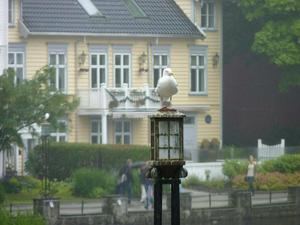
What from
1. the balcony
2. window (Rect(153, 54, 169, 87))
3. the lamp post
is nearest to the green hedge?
the lamp post

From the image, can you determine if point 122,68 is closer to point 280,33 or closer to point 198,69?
point 198,69

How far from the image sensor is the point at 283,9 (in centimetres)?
6619

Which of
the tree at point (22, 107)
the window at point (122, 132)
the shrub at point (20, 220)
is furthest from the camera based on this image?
the window at point (122, 132)

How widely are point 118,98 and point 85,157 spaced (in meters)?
5.44

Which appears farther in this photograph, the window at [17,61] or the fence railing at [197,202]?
the window at [17,61]

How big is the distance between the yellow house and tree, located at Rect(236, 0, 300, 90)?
12.1 feet

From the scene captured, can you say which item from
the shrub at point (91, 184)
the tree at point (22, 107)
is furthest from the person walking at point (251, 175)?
the tree at point (22, 107)

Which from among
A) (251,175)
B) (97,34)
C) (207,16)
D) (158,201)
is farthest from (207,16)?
(158,201)

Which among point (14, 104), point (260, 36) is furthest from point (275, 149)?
point (14, 104)

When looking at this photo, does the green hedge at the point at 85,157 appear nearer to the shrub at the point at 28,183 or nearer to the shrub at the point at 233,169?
the shrub at the point at 28,183

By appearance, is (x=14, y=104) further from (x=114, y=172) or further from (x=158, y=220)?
(x=158, y=220)

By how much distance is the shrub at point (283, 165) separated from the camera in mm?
60406

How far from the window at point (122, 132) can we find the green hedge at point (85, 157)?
6.54 meters

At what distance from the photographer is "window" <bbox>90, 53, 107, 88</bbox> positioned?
2618 inches
